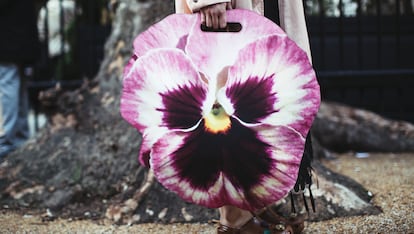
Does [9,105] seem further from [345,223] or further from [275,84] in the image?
[275,84]

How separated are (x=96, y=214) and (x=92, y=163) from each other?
416 millimetres

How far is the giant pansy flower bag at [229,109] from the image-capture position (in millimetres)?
2119

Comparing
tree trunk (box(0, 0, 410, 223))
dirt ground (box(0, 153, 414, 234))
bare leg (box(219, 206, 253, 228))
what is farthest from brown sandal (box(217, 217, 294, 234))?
tree trunk (box(0, 0, 410, 223))

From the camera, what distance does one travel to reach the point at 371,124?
5480 millimetres

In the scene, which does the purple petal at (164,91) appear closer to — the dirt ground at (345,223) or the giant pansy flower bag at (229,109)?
the giant pansy flower bag at (229,109)

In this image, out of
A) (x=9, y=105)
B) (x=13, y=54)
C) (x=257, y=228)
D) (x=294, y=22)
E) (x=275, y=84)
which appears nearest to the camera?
(x=275, y=84)

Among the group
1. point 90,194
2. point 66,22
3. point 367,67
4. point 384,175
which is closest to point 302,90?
point 90,194

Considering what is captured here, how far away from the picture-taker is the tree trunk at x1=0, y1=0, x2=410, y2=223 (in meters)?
3.22

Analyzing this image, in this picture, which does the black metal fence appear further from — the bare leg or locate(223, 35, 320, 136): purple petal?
locate(223, 35, 320, 136): purple petal

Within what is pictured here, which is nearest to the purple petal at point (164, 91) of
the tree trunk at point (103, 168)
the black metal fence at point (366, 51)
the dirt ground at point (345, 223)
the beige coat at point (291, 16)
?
the beige coat at point (291, 16)

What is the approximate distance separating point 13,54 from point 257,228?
347 centimetres

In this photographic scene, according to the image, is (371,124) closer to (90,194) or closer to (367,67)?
(367,67)

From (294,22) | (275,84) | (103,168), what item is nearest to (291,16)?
(294,22)

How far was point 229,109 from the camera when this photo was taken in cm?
214
